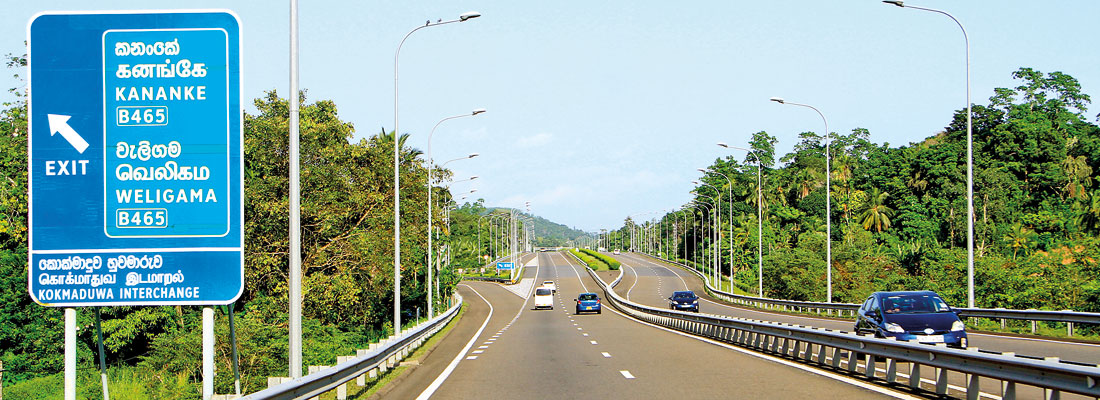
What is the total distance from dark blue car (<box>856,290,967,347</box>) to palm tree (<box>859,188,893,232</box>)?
9446 centimetres

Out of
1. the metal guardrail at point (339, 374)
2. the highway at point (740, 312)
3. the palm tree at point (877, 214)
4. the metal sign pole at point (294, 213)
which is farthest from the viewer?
the palm tree at point (877, 214)

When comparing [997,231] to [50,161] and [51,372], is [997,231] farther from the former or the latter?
[50,161]

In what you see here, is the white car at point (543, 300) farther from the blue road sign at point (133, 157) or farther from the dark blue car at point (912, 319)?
the blue road sign at point (133, 157)

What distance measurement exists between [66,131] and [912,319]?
1546 centimetres

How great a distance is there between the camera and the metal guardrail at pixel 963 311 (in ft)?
90.0

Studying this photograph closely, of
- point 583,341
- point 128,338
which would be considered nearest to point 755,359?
point 583,341

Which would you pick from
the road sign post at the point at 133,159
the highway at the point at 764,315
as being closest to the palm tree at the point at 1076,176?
the highway at the point at 764,315

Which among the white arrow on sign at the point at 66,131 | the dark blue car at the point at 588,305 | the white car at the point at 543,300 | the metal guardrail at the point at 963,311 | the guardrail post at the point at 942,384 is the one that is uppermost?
the white arrow on sign at the point at 66,131

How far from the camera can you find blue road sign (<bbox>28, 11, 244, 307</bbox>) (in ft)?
37.6

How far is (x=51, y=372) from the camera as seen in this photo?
148 feet

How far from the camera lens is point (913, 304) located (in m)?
21.0

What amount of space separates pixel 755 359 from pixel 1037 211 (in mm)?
82167

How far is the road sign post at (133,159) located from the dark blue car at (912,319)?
1318 centimetres

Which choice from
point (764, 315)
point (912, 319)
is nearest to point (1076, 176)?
point (764, 315)
